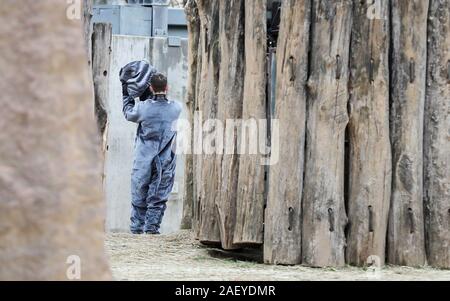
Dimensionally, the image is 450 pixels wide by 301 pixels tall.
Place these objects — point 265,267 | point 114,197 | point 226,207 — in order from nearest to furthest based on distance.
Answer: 1. point 265,267
2. point 226,207
3. point 114,197

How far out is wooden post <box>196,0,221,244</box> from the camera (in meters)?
7.62

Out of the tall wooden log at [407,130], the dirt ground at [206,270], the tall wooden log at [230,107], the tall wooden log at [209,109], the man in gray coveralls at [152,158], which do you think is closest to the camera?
the dirt ground at [206,270]

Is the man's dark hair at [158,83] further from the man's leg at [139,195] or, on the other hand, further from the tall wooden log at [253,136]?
the tall wooden log at [253,136]

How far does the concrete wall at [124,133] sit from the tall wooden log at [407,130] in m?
7.39

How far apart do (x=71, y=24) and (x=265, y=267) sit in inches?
160

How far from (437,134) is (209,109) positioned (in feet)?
5.75

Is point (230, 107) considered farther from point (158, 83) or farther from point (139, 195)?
point (139, 195)

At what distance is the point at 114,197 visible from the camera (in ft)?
46.6

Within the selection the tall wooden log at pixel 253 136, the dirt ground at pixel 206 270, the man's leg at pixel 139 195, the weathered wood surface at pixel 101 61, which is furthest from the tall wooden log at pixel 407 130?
the man's leg at pixel 139 195

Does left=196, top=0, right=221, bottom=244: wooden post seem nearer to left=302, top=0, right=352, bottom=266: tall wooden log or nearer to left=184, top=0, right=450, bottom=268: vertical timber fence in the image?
left=184, top=0, right=450, bottom=268: vertical timber fence

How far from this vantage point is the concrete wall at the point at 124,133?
14141mm

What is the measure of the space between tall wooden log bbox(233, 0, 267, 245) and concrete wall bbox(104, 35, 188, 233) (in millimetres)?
6950

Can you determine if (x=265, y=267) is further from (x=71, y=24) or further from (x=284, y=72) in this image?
(x=71, y=24)

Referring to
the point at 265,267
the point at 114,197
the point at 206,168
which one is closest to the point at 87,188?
the point at 265,267
